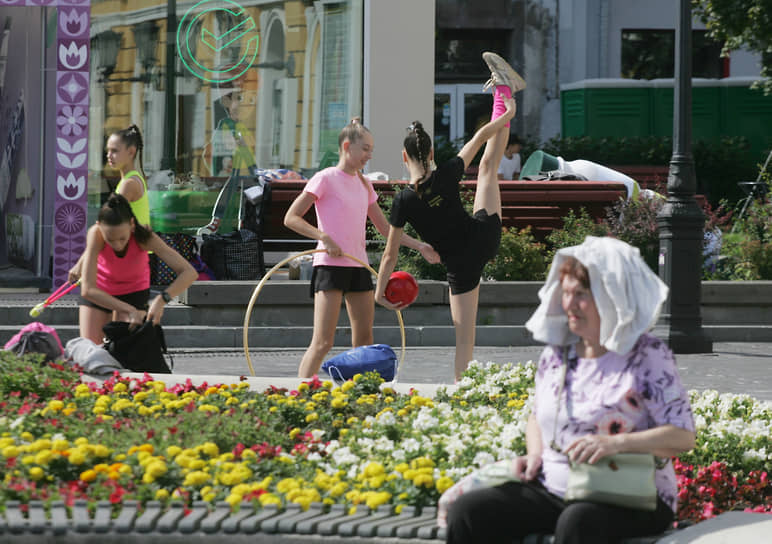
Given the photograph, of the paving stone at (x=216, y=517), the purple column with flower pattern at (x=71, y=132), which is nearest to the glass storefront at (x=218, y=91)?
the purple column with flower pattern at (x=71, y=132)

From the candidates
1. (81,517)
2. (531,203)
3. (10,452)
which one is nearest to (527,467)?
(81,517)

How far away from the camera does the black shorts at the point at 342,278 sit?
27.0 feet

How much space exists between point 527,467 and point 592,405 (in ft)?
1.06

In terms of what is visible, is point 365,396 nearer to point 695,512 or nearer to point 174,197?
point 695,512

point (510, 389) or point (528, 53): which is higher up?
point (528, 53)

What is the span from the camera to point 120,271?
7695 millimetres

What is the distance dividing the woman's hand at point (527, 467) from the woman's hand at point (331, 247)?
3809 mm

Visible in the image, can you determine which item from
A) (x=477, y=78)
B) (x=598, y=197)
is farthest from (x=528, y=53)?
(x=598, y=197)

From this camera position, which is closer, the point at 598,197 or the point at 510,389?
the point at 510,389

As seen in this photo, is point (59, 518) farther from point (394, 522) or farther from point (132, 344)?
point (132, 344)

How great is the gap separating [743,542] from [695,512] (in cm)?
97

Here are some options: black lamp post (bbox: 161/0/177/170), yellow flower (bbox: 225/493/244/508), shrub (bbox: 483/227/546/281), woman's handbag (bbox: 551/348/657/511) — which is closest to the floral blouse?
woman's handbag (bbox: 551/348/657/511)

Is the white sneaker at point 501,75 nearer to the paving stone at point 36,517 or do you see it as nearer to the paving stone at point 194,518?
the paving stone at point 194,518

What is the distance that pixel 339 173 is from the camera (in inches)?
328
